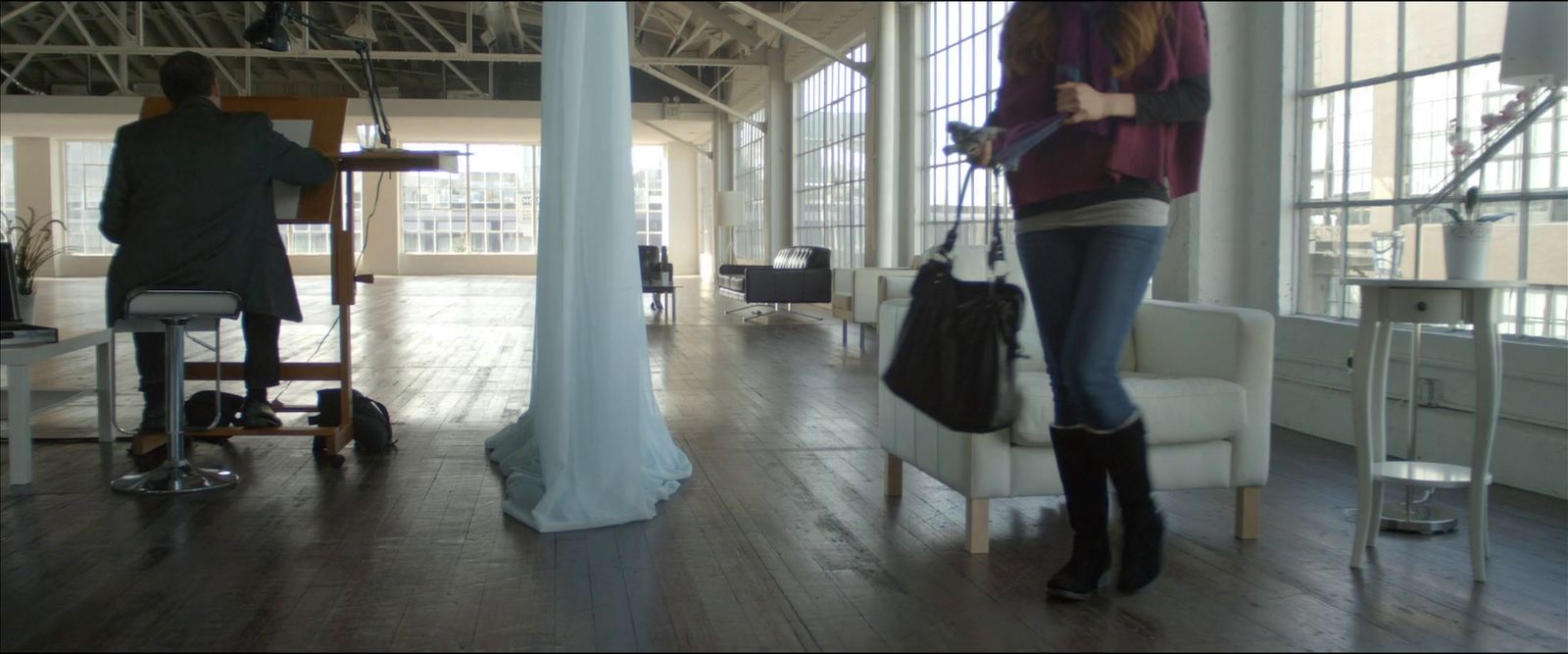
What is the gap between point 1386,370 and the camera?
273cm

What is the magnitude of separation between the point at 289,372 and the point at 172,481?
0.85 metres

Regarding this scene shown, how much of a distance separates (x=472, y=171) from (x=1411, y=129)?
74.0 feet

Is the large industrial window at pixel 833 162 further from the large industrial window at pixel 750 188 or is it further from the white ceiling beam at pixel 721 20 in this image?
the white ceiling beam at pixel 721 20

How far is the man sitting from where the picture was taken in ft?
11.6

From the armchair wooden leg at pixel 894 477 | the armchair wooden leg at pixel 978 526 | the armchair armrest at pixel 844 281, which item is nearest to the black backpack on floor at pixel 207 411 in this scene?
the armchair wooden leg at pixel 894 477

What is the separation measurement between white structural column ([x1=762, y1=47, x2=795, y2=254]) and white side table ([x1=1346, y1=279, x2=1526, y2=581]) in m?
12.1

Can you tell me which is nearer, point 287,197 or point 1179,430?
point 1179,430

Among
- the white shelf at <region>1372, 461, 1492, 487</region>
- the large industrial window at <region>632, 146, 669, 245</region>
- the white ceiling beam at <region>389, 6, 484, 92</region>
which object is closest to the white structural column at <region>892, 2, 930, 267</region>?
the white ceiling beam at <region>389, 6, 484, 92</region>

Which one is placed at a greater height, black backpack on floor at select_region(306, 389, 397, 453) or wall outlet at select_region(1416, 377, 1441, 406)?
wall outlet at select_region(1416, 377, 1441, 406)

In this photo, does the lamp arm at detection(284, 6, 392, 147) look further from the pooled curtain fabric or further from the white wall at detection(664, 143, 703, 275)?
the white wall at detection(664, 143, 703, 275)

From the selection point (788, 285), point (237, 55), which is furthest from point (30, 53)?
point (788, 285)

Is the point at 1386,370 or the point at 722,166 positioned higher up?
the point at 722,166

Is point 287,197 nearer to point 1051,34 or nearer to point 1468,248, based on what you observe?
point 1051,34

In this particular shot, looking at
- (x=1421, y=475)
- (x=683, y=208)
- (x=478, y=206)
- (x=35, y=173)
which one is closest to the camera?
(x=1421, y=475)
